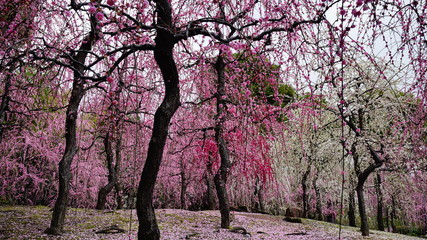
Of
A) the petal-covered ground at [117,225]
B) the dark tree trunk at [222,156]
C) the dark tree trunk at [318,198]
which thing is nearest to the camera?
the petal-covered ground at [117,225]

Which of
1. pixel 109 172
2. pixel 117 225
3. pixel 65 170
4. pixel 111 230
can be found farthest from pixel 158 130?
pixel 109 172

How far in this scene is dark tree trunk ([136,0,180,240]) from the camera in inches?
152

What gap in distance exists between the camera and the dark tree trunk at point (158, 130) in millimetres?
3873

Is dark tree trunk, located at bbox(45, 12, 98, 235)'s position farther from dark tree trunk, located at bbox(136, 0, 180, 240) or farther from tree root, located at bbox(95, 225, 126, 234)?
dark tree trunk, located at bbox(136, 0, 180, 240)

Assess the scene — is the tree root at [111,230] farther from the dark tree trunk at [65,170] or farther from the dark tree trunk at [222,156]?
the dark tree trunk at [222,156]

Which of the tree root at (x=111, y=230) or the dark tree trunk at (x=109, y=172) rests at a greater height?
the dark tree trunk at (x=109, y=172)

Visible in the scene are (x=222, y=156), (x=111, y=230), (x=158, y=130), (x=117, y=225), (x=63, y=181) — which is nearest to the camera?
(x=158, y=130)

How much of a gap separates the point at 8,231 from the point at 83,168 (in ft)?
20.1

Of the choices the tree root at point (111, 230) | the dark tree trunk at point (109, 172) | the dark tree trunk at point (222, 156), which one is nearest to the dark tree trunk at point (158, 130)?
the tree root at point (111, 230)

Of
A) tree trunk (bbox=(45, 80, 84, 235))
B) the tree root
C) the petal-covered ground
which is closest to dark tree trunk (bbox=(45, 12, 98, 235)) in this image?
tree trunk (bbox=(45, 80, 84, 235))

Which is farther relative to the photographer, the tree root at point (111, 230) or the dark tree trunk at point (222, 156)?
the dark tree trunk at point (222, 156)

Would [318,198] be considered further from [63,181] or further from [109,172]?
[63,181]

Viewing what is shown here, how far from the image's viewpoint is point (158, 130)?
158 inches

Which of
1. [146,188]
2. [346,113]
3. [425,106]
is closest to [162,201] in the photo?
[346,113]
